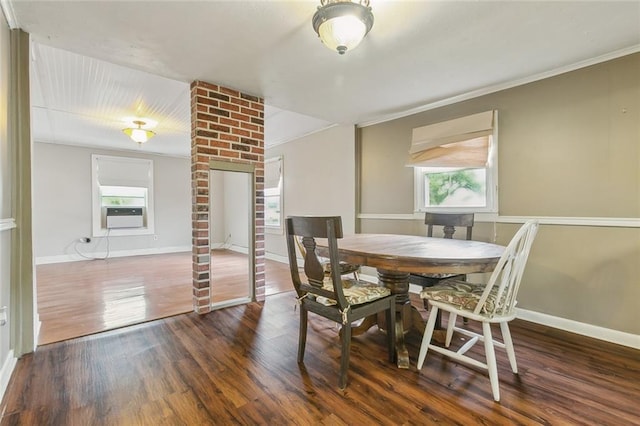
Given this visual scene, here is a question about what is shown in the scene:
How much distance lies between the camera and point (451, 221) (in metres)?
2.89

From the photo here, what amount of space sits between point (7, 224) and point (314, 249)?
1811mm

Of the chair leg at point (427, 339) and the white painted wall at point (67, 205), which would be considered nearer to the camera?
the chair leg at point (427, 339)

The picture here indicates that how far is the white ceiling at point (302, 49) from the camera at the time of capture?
1.76 metres

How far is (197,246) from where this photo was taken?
280cm

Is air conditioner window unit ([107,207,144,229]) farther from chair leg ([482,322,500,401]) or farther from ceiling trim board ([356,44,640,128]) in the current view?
chair leg ([482,322,500,401])

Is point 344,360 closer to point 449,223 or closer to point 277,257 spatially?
point 449,223

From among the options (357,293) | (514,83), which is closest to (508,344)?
(357,293)

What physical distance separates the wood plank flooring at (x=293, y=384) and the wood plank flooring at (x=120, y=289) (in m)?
0.41

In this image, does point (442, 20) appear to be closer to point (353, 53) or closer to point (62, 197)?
point (353, 53)

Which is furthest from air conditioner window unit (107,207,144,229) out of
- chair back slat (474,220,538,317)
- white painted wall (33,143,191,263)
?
chair back slat (474,220,538,317)

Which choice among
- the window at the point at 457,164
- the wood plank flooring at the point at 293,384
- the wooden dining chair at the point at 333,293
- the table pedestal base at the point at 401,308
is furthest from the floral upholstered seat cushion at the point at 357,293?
the window at the point at 457,164

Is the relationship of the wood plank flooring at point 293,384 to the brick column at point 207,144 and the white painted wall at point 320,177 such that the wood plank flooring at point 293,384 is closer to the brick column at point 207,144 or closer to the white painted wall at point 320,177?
the brick column at point 207,144

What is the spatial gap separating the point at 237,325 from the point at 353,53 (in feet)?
7.95

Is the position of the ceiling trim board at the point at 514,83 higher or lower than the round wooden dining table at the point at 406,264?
higher
